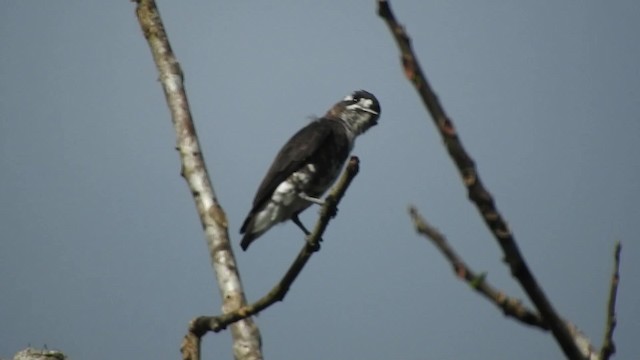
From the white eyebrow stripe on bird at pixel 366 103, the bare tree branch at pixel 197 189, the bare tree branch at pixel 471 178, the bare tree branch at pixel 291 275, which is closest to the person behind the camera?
the bare tree branch at pixel 471 178

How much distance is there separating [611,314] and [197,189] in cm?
355

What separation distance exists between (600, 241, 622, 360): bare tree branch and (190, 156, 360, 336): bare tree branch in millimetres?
1997

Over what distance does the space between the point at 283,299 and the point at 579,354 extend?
2.41m

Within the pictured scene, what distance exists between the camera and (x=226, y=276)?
5227 millimetres

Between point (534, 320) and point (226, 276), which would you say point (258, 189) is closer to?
point (226, 276)

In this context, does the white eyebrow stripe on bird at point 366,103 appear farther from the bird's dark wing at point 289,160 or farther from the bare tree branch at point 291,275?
the bare tree branch at point 291,275

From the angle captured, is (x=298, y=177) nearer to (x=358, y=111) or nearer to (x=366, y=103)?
(x=358, y=111)

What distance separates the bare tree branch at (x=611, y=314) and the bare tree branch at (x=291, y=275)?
200 cm

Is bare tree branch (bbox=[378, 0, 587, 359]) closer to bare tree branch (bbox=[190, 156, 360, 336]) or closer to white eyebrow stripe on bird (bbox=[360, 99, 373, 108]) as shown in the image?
bare tree branch (bbox=[190, 156, 360, 336])

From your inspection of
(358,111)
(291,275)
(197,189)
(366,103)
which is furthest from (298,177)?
(291,275)

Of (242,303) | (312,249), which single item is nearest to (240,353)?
(242,303)

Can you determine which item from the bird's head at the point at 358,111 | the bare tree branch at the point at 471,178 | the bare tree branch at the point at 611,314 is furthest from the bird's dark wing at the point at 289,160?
the bare tree branch at the point at 471,178

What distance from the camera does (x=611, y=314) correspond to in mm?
2576

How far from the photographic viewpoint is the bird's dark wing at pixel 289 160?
9.48 meters
